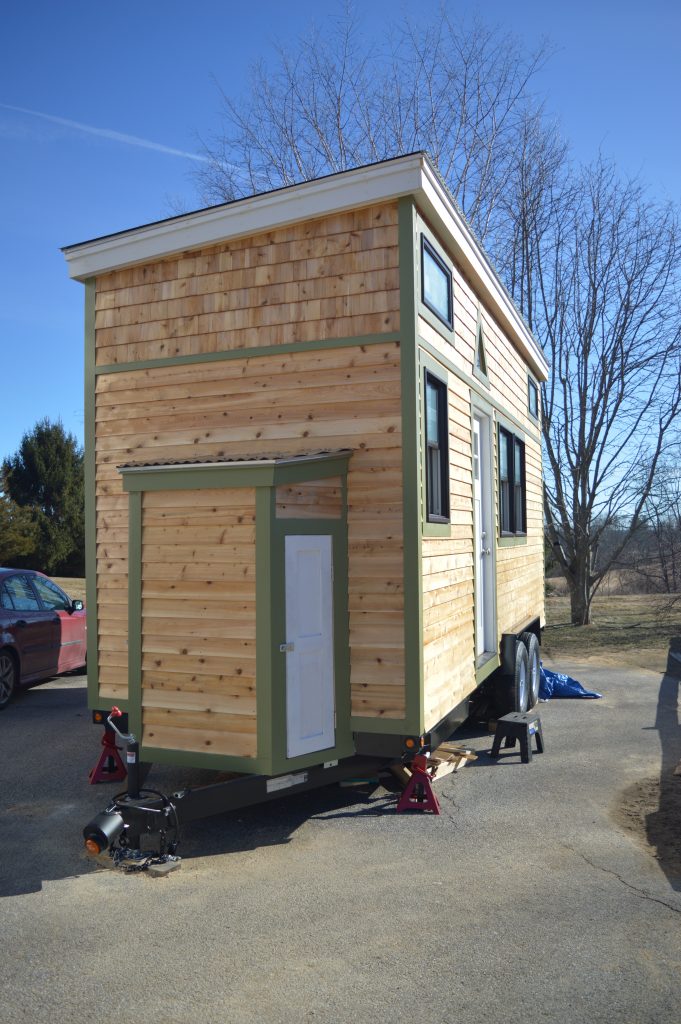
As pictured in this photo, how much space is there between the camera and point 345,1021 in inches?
136

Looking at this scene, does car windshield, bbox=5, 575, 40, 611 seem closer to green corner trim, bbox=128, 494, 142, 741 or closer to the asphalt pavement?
the asphalt pavement

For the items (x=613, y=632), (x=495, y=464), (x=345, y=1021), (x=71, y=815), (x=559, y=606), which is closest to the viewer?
(x=345, y=1021)

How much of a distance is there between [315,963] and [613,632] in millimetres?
15893

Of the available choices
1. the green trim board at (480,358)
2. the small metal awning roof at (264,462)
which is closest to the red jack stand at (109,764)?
the small metal awning roof at (264,462)

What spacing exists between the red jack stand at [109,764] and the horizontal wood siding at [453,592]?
2879mm

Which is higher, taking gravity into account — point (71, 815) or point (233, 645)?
point (233, 645)

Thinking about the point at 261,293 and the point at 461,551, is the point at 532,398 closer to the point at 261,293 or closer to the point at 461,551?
the point at 461,551

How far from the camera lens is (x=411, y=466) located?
6.20 metres

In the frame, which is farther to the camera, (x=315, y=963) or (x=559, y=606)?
(x=559, y=606)

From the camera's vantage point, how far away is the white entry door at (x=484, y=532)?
8.99m

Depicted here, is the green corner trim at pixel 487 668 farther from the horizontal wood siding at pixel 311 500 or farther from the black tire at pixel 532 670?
the horizontal wood siding at pixel 311 500

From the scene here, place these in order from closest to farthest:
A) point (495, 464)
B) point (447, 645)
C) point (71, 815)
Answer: point (71, 815)
point (447, 645)
point (495, 464)

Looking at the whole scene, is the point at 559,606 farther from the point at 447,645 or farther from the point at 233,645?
the point at 233,645

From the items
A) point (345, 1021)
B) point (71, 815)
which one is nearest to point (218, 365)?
point (71, 815)
